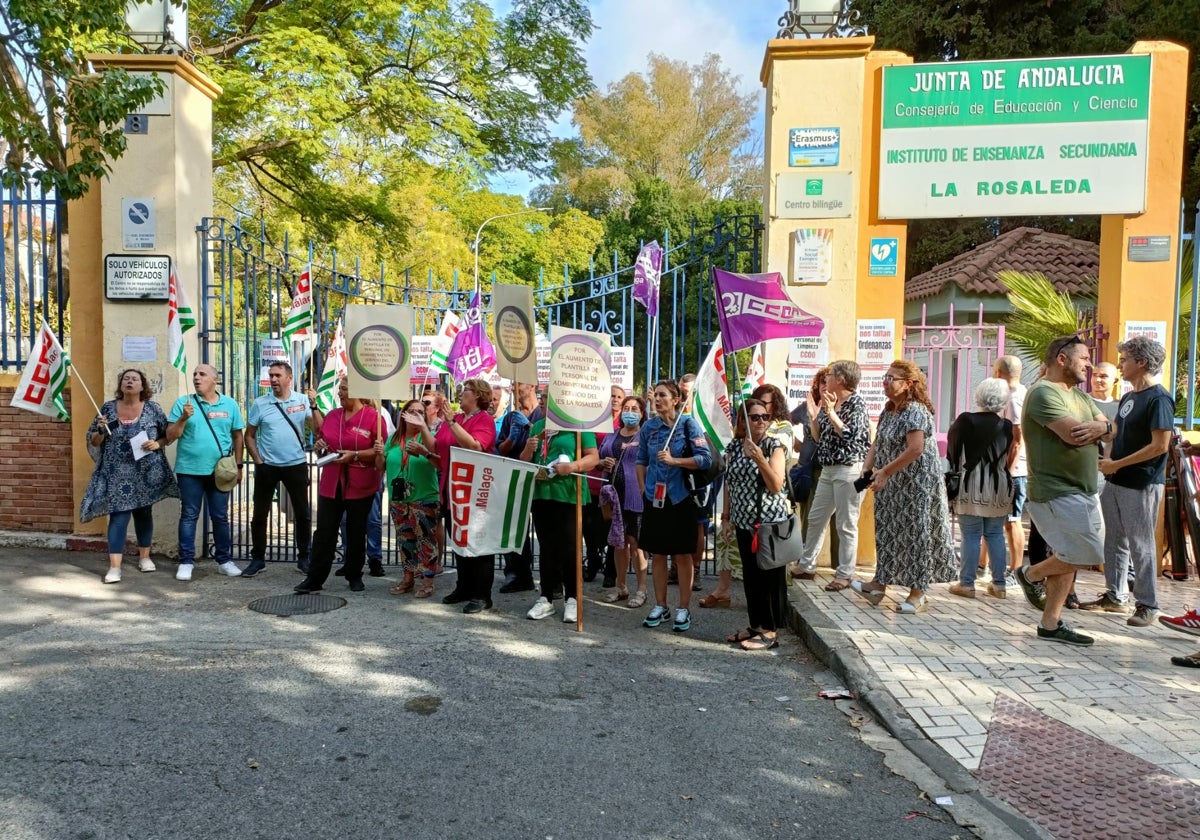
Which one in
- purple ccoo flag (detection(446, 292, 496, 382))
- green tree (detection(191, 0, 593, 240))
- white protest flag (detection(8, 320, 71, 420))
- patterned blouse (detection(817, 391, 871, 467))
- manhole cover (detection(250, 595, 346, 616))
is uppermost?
green tree (detection(191, 0, 593, 240))

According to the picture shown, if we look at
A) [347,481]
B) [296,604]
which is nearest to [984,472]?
[347,481]

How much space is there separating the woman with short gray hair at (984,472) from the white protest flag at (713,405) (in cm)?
214

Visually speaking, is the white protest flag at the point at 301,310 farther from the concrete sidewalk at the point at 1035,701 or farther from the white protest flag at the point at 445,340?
the concrete sidewalk at the point at 1035,701

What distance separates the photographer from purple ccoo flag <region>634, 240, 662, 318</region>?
9719 millimetres

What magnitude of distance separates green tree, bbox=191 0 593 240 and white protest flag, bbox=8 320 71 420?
648cm

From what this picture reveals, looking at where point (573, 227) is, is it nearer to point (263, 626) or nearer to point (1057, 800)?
point (263, 626)

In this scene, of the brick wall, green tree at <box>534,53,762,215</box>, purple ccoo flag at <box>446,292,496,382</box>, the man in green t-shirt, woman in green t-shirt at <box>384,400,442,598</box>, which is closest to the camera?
the man in green t-shirt

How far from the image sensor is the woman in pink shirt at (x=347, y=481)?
7336mm

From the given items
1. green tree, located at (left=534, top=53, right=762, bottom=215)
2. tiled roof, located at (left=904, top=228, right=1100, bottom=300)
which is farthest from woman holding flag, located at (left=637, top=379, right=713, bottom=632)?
green tree, located at (left=534, top=53, right=762, bottom=215)

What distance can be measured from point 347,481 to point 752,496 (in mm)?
3419

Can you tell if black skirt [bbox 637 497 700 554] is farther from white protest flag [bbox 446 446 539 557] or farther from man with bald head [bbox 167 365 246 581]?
man with bald head [bbox 167 365 246 581]

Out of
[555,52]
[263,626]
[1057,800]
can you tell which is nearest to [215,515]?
[263,626]

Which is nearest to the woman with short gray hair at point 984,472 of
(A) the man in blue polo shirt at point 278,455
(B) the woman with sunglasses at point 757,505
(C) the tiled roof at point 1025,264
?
(B) the woman with sunglasses at point 757,505

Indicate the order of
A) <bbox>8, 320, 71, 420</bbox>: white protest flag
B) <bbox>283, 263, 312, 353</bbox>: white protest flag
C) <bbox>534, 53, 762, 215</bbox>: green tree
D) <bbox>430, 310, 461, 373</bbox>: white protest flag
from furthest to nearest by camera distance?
<bbox>534, 53, 762, 215</bbox>: green tree, <bbox>430, 310, 461, 373</bbox>: white protest flag, <bbox>283, 263, 312, 353</bbox>: white protest flag, <bbox>8, 320, 71, 420</bbox>: white protest flag
